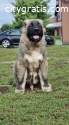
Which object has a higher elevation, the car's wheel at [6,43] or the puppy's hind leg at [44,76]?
the puppy's hind leg at [44,76]

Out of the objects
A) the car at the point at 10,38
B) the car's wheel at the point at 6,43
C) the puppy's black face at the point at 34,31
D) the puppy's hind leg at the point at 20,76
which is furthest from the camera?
the car's wheel at the point at 6,43

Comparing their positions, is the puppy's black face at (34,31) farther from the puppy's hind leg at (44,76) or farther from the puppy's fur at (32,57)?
the puppy's hind leg at (44,76)

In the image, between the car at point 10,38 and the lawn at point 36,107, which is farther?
the car at point 10,38

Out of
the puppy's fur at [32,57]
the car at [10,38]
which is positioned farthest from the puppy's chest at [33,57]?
the car at [10,38]

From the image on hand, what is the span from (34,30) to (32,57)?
0.60 meters

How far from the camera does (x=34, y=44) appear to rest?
6.96 m

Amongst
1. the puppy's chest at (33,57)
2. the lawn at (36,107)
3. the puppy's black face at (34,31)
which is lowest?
the lawn at (36,107)

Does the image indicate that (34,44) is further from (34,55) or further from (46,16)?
(46,16)

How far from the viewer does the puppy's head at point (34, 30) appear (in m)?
6.71

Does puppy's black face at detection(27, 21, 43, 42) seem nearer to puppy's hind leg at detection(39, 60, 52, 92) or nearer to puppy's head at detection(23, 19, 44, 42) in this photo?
puppy's head at detection(23, 19, 44, 42)

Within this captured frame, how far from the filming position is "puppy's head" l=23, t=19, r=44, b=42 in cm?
671

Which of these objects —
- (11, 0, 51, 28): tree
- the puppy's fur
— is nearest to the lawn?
the puppy's fur

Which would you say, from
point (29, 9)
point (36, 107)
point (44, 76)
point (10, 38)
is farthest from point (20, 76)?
point (29, 9)

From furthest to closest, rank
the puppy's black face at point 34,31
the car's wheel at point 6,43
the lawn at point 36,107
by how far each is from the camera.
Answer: the car's wheel at point 6,43 → the puppy's black face at point 34,31 → the lawn at point 36,107
